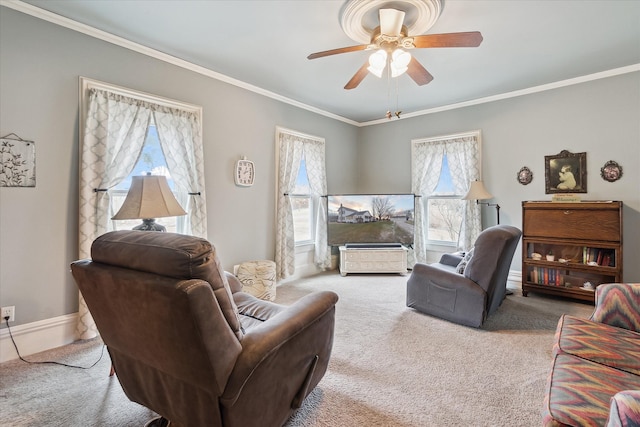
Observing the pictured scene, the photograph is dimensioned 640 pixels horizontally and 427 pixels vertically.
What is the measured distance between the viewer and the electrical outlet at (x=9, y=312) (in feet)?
7.24

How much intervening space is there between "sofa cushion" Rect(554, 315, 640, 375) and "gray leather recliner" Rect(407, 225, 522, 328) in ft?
3.10

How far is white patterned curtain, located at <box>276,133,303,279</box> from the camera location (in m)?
4.21

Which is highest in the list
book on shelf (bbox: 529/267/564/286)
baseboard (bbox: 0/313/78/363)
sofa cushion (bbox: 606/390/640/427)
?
sofa cushion (bbox: 606/390/640/427)

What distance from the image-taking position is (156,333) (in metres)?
1.15

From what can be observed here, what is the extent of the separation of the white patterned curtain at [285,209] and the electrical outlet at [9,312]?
263 centimetres

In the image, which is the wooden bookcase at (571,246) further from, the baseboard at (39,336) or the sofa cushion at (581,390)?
the baseboard at (39,336)

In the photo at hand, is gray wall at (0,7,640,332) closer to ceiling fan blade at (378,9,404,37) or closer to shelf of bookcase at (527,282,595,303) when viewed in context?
shelf of bookcase at (527,282,595,303)

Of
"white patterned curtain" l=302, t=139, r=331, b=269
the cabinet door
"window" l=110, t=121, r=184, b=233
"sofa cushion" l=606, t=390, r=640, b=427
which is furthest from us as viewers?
"white patterned curtain" l=302, t=139, r=331, b=269

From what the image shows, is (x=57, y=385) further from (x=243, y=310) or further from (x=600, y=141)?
(x=600, y=141)

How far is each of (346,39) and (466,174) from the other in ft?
9.56

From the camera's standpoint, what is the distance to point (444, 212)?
16.1ft

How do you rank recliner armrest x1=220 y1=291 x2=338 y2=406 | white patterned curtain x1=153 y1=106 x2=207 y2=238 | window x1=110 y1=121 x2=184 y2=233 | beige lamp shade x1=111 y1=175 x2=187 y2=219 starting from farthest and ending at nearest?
white patterned curtain x1=153 y1=106 x2=207 y2=238
window x1=110 y1=121 x2=184 y2=233
beige lamp shade x1=111 y1=175 x2=187 y2=219
recliner armrest x1=220 y1=291 x2=338 y2=406

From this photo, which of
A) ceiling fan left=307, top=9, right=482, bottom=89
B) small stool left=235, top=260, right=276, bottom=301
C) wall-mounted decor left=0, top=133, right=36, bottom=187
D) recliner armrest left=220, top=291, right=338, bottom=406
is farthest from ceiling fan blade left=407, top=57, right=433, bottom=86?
wall-mounted decor left=0, top=133, right=36, bottom=187

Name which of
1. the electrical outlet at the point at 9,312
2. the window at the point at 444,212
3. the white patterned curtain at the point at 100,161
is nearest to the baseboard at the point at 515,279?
the window at the point at 444,212
